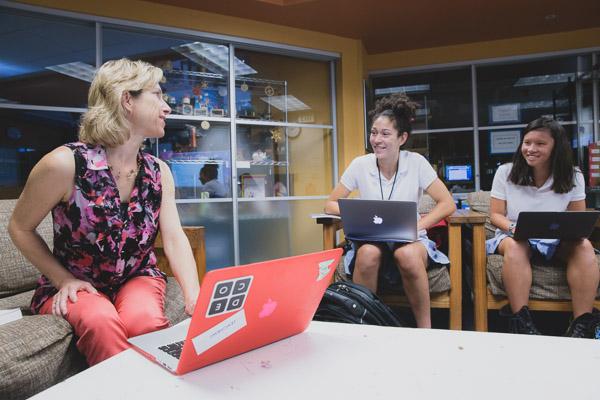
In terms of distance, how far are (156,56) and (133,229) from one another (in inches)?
129

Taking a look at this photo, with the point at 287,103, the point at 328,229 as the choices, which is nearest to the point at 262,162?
the point at 287,103

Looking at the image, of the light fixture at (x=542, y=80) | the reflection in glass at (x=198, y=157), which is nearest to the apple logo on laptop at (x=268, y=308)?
the reflection in glass at (x=198, y=157)

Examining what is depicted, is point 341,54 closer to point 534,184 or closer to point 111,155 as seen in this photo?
point 534,184

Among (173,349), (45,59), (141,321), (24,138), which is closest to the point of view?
(173,349)

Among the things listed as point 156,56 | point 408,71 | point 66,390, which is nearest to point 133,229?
point 66,390

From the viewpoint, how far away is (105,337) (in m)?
1.10

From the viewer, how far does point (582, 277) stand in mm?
1912

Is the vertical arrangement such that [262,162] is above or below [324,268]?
above

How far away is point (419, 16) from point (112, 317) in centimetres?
423

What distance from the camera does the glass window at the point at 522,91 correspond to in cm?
553

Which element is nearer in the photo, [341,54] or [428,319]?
[428,319]

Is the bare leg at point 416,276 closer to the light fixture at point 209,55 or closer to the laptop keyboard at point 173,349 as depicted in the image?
the laptop keyboard at point 173,349

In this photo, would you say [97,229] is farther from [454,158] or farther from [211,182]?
[454,158]

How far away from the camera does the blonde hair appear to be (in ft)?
4.26
